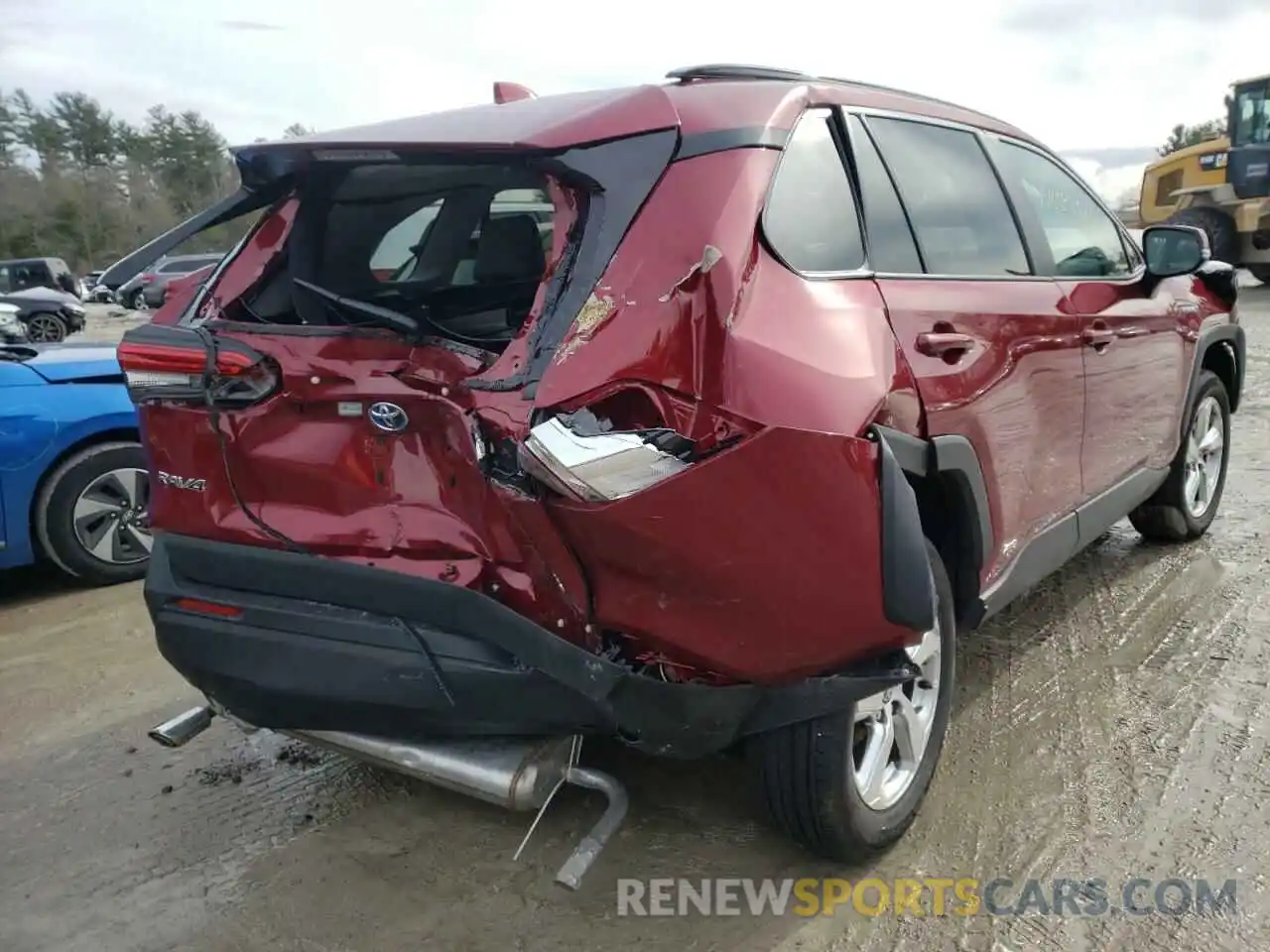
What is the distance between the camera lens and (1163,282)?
409cm

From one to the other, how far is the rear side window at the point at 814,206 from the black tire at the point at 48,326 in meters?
21.0

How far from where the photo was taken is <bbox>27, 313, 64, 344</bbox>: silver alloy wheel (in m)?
19.8

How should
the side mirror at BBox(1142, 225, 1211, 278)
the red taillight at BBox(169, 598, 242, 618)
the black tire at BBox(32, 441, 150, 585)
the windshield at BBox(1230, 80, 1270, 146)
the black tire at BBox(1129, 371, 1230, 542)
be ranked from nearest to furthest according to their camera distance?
the red taillight at BBox(169, 598, 242, 618) → the side mirror at BBox(1142, 225, 1211, 278) → the black tire at BBox(1129, 371, 1230, 542) → the black tire at BBox(32, 441, 150, 585) → the windshield at BBox(1230, 80, 1270, 146)

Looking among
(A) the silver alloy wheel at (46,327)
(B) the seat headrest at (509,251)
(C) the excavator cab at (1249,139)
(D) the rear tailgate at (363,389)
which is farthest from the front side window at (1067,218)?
(A) the silver alloy wheel at (46,327)

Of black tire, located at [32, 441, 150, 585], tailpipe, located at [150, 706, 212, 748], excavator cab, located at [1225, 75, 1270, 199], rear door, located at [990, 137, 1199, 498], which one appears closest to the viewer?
tailpipe, located at [150, 706, 212, 748]

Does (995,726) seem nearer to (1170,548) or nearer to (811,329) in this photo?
(811,329)

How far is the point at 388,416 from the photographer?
7.22ft

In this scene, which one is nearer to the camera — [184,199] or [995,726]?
[995,726]

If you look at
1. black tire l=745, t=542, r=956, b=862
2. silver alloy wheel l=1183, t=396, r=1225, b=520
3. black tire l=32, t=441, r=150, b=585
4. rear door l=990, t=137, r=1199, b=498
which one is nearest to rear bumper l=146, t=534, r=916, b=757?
black tire l=745, t=542, r=956, b=862

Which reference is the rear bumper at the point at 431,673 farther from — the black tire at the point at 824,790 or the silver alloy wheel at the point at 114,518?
the silver alloy wheel at the point at 114,518

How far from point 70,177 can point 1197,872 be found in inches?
2699

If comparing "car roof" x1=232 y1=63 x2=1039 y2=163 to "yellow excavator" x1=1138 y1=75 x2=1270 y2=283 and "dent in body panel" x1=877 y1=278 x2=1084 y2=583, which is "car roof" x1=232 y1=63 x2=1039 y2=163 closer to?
"dent in body panel" x1=877 y1=278 x2=1084 y2=583

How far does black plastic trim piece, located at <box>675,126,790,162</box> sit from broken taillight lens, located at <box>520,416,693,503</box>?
64 cm

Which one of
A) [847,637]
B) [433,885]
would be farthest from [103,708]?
[847,637]
